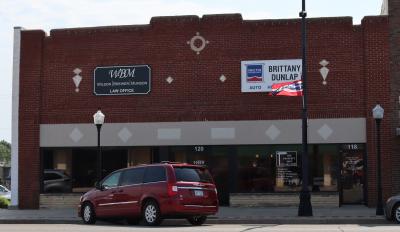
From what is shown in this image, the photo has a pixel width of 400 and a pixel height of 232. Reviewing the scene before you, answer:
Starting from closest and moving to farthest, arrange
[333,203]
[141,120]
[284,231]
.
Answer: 1. [284,231]
2. [333,203]
3. [141,120]

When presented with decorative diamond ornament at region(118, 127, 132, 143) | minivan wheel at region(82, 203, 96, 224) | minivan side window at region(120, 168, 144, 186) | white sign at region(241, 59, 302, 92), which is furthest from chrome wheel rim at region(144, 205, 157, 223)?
white sign at region(241, 59, 302, 92)

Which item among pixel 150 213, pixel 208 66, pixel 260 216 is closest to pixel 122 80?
pixel 208 66

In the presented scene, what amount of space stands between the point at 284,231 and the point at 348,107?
10217 millimetres

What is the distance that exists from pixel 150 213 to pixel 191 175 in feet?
5.20

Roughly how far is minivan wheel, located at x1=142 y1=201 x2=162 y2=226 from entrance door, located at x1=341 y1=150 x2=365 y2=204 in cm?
941

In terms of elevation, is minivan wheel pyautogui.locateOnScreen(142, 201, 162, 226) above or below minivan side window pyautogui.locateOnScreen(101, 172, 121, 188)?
below

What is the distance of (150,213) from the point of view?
1892 cm

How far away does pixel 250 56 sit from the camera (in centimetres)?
2612

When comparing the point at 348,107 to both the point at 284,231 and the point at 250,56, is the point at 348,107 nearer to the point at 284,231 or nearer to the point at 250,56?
the point at 250,56

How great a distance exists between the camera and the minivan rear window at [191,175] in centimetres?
1897

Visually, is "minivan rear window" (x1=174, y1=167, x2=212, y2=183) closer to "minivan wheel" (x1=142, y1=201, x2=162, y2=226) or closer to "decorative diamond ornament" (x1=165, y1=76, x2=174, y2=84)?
"minivan wheel" (x1=142, y1=201, x2=162, y2=226)

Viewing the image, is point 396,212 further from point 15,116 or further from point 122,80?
point 15,116

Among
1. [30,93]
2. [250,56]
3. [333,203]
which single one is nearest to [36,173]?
[30,93]

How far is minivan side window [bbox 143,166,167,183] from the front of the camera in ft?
62.2
